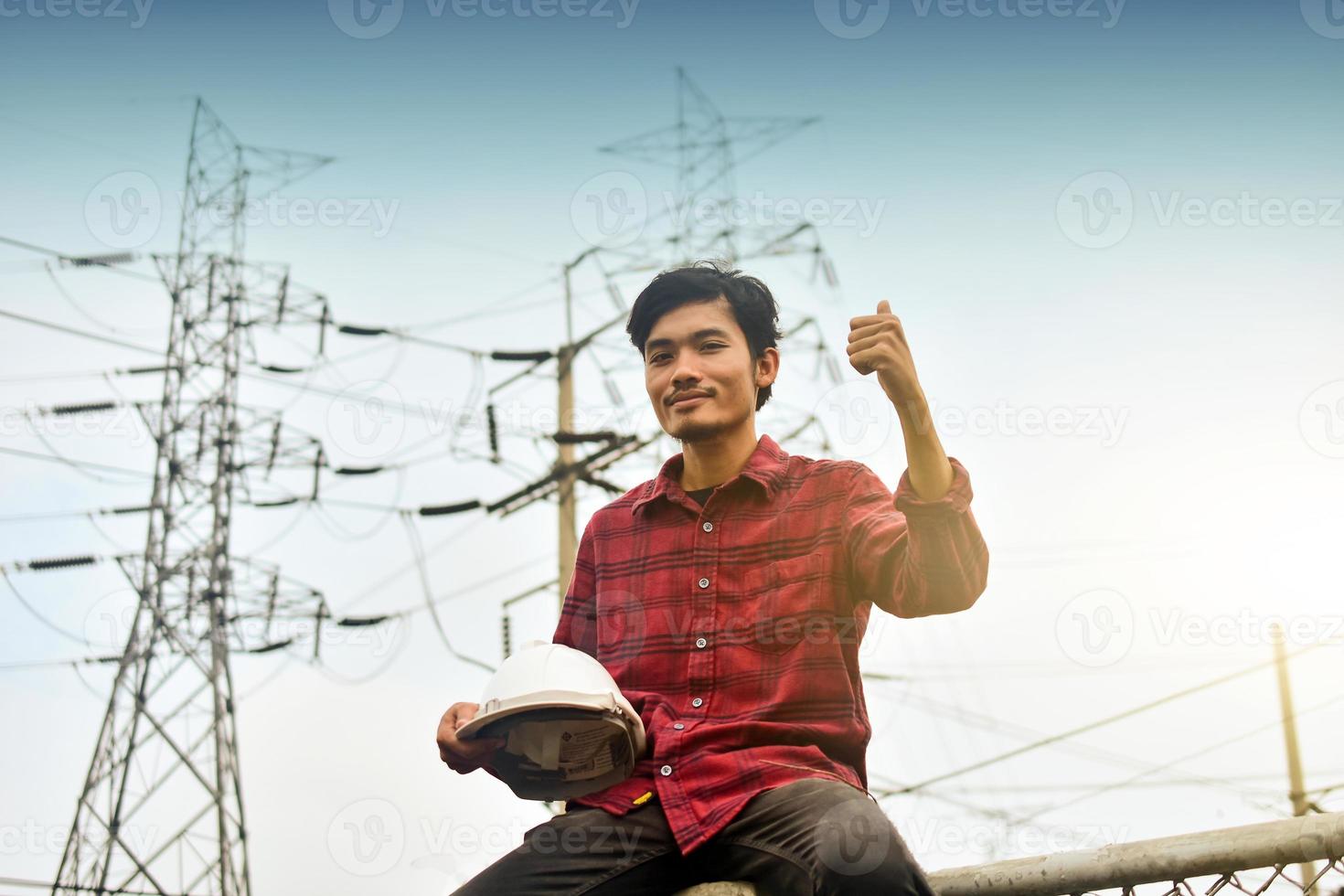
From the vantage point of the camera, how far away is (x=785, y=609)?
292 cm

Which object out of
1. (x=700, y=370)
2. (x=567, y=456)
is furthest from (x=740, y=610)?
(x=567, y=456)

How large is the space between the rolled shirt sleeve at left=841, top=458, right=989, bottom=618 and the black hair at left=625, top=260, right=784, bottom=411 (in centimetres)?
73

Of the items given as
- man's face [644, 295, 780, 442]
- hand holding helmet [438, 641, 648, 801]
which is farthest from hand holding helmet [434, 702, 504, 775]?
man's face [644, 295, 780, 442]

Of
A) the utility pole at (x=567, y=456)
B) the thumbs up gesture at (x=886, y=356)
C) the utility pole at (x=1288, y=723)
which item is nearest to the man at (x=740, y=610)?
the thumbs up gesture at (x=886, y=356)

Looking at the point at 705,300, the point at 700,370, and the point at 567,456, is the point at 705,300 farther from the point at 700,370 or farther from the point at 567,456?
the point at 567,456

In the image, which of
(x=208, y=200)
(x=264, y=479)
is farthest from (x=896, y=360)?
(x=208, y=200)

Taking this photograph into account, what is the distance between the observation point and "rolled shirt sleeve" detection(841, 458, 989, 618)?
8.51 ft

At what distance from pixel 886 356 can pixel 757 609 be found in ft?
2.42

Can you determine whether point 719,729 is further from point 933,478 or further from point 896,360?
point 896,360

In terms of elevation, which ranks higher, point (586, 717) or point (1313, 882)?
point (586, 717)

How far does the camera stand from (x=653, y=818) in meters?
2.74

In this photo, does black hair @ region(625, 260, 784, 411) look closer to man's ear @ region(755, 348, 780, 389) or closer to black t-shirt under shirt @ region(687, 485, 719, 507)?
man's ear @ region(755, 348, 780, 389)

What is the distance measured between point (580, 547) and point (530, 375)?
13.2 metres

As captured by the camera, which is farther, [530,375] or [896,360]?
[530,375]
